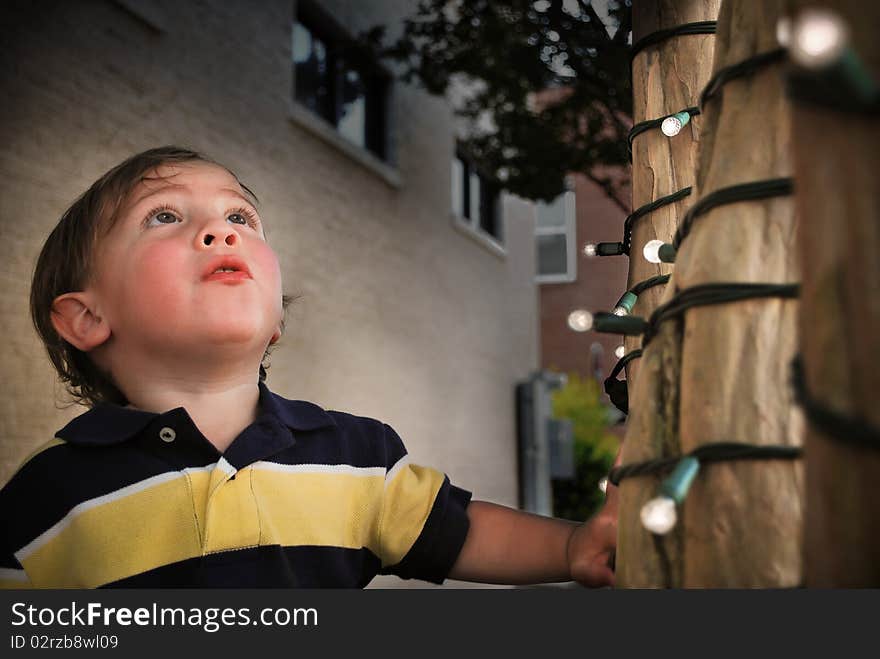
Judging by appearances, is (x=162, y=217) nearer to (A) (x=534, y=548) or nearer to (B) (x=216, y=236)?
(B) (x=216, y=236)

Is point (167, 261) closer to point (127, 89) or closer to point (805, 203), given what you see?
point (805, 203)

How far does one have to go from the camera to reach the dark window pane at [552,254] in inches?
574

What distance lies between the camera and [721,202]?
0.67 meters

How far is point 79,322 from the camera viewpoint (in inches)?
62.0

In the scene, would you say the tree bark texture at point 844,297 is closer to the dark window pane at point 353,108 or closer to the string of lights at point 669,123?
the string of lights at point 669,123

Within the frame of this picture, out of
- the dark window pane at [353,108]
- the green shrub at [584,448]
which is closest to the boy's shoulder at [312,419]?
→ the dark window pane at [353,108]

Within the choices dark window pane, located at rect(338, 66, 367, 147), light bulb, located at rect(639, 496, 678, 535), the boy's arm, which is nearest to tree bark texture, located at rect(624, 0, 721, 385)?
the boy's arm

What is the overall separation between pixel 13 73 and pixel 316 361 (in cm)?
280

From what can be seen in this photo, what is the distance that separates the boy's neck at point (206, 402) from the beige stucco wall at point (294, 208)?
270cm

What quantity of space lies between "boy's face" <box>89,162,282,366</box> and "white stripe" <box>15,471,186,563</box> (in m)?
0.22

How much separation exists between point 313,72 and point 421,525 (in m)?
5.79

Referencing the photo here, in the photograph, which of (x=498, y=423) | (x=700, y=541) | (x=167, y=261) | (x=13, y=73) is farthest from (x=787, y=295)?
(x=498, y=423)

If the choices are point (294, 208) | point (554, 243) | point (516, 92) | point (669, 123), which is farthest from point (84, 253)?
point (554, 243)

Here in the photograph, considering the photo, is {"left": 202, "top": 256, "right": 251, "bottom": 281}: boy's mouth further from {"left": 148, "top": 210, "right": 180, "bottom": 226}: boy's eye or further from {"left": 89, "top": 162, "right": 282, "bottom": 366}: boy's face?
{"left": 148, "top": 210, "right": 180, "bottom": 226}: boy's eye
